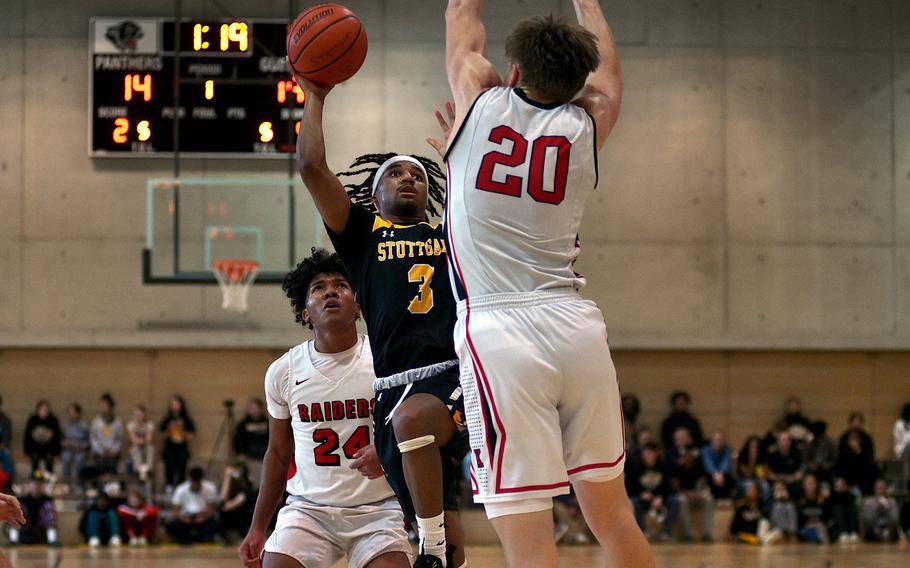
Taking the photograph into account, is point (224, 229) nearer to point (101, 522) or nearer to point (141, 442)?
point (141, 442)

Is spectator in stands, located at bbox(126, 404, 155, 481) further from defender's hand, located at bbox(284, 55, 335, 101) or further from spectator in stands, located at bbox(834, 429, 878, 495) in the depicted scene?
defender's hand, located at bbox(284, 55, 335, 101)

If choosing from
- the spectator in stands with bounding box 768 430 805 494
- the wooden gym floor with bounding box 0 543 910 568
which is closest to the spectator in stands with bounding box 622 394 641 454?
the spectator in stands with bounding box 768 430 805 494

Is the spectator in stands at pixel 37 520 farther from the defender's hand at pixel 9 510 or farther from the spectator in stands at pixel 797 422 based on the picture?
the defender's hand at pixel 9 510

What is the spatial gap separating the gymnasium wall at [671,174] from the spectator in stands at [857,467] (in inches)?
84.4

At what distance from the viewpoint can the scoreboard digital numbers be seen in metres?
15.2

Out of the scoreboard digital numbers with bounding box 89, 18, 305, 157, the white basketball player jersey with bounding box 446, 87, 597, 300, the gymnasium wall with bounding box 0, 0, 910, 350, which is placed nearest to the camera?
the white basketball player jersey with bounding box 446, 87, 597, 300

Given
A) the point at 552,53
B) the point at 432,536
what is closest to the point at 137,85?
the point at 432,536

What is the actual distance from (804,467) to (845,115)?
580 cm

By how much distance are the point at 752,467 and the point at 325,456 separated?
502 inches

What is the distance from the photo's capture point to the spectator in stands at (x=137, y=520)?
15297 millimetres

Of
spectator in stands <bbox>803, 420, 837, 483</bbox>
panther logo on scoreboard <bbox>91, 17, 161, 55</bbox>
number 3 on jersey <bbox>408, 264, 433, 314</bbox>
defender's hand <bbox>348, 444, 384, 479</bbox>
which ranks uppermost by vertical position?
panther logo on scoreboard <bbox>91, 17, 161, 55</bbox>

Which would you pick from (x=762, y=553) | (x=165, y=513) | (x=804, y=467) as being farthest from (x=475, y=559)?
(x=804, y=467)

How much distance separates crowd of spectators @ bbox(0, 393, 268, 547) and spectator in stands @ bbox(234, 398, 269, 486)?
0.05ft

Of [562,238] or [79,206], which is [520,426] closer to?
[562,238]
